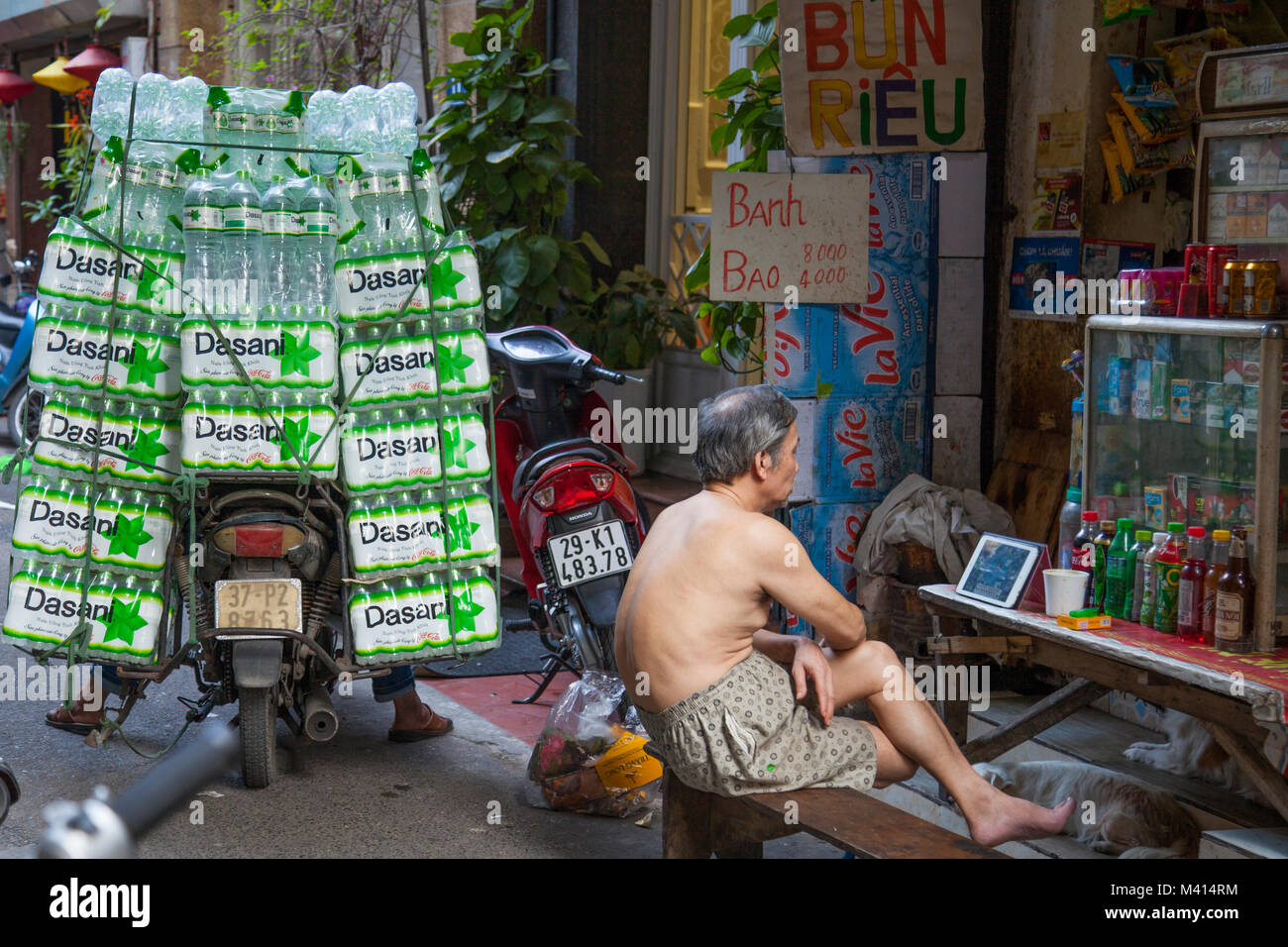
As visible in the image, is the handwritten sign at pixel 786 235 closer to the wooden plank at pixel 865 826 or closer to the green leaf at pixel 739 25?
the green leaf at pixel 739 25

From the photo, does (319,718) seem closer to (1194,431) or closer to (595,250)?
(1194,431)

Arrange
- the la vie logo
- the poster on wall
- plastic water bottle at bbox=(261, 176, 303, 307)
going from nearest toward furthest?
plastic water bottle at bbox=(261, 176, 303, 307), the poster on wall, the la vie logo

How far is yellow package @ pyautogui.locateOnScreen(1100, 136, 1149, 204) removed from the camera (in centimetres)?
546

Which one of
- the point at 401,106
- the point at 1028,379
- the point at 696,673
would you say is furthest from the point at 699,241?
the point at 696,673

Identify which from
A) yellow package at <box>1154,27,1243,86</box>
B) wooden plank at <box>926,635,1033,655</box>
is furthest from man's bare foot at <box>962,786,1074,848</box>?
yellow package at <box>1154,27,1243,86</box>

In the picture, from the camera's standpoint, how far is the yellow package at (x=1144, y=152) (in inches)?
213

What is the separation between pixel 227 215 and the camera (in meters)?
4.36

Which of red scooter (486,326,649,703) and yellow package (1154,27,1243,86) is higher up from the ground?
yellow package (1154,27,1243,86)

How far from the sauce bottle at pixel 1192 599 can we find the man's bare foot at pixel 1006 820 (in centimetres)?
67

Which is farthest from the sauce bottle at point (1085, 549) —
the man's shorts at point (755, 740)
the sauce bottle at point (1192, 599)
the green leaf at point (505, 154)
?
the green leaf at point (505, 154)

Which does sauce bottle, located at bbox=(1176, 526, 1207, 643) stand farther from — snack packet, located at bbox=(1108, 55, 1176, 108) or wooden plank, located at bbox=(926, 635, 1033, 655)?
snack packet, located at bbox=(1108, 55, 1176, 108)

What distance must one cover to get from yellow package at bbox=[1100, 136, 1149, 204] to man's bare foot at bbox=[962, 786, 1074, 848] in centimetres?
272
